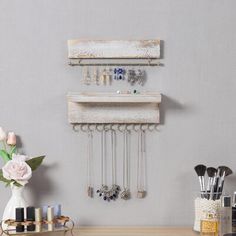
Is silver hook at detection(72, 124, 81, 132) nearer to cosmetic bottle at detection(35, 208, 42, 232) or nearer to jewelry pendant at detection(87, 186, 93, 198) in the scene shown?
jewelry pendant at detection(87, 186, 93, 198)

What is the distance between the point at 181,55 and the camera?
6.07 ft

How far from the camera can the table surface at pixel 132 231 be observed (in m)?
1.74

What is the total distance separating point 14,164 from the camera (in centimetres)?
173

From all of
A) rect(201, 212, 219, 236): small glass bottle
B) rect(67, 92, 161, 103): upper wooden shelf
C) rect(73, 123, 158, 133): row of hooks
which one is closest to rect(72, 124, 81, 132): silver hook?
rect(73, 123, 158, 133): row of hooks

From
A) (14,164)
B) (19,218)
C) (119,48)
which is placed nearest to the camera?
(19,218)

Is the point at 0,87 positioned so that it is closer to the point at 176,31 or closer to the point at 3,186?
the point at 3,186

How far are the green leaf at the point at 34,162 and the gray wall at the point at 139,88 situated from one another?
0.07 meters

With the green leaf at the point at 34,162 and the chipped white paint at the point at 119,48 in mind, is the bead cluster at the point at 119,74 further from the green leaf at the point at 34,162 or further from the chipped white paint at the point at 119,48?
the green leaf at the point at 34,162

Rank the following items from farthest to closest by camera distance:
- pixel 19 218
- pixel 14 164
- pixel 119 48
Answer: pixel 119 48
pixel 14 164
pixel 19 218

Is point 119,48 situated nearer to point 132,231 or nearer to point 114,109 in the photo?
point 114,109

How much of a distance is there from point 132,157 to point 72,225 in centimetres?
32

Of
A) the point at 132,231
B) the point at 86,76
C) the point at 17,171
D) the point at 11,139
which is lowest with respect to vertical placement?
the point at 132,231

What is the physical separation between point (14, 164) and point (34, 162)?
84 millimetres

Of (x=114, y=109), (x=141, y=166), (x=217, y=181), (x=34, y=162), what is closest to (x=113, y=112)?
(x=114, y=109)
